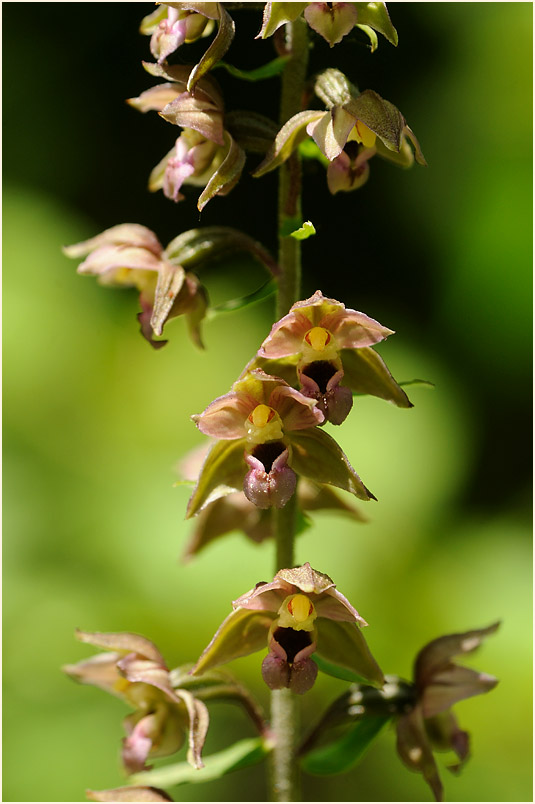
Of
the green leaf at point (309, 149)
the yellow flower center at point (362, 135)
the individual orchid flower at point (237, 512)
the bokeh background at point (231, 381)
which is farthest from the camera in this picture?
the bokeh background at point (231, 381)

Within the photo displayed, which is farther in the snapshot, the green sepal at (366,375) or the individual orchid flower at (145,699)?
the individual orchid flower at (145,699)

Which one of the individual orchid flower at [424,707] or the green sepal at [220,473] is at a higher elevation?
the green sepal at [220,473]

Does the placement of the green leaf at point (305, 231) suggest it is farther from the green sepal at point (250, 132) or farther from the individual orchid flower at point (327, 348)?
the green sepal at point (250, 132)

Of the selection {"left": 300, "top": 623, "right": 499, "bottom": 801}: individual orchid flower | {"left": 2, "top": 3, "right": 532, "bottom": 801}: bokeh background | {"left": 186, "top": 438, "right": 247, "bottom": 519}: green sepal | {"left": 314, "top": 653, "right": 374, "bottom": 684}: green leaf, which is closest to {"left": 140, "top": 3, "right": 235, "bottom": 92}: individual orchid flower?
{"left": 186, "top": 438, "right": 247, "bottom": 519}: green sepal

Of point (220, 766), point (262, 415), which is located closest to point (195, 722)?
point (220, 766)

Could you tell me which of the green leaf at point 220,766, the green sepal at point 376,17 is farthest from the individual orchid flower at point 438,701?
the green sepal at point 376,17

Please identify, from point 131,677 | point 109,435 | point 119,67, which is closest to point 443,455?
point 109,435

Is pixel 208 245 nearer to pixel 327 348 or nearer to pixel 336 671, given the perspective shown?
pixel 327 348
